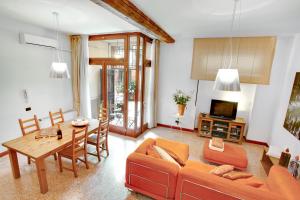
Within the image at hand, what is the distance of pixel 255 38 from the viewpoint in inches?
142

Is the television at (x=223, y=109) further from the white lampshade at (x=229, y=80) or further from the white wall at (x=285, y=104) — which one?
the white lampshade at (x=229, y=80)

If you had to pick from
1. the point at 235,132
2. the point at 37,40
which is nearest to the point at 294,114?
the point at 235,132

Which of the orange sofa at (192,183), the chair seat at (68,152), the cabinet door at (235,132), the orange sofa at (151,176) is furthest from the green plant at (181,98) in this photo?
the chair seat at (68,152)

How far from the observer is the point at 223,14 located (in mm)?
2430

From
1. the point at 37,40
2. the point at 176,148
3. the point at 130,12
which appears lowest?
the point at 176,148

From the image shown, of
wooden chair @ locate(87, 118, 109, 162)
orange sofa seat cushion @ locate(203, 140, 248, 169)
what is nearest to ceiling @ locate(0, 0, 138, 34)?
wooden chair @ locate(87, 118, 109, 162)

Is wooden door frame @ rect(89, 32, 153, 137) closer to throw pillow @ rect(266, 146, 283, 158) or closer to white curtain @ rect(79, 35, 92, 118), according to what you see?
white curtain @ rect(79, 35, 92, 118)

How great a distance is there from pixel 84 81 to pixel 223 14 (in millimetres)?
3862

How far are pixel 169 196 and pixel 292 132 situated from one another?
257 cm

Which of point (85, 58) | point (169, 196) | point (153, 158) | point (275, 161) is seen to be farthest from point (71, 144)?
point (275, 161)

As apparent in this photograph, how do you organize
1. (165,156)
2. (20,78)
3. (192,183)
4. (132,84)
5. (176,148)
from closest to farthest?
(192,183) → (165,156) → (176,148) → (20,78) → (132,84)

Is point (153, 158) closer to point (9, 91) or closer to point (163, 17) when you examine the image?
point (163, 17)

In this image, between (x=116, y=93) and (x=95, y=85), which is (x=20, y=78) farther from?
(x=116, y=93)

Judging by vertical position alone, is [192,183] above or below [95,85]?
below
